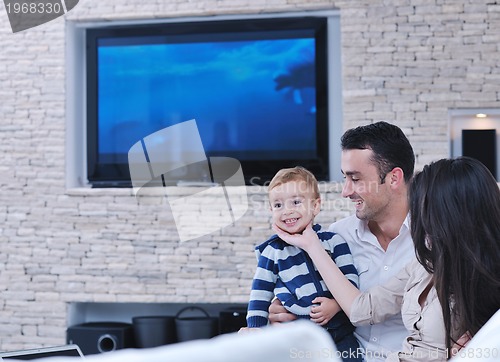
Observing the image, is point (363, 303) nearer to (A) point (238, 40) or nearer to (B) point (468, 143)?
(B) point (468, 143)

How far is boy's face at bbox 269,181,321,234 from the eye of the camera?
2158 millimetres

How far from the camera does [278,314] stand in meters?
2.08

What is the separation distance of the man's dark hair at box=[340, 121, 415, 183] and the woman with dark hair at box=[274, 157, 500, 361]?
619 millimetres

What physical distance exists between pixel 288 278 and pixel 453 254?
2.21 ft

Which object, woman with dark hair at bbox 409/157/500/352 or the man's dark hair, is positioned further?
the man's dark hair

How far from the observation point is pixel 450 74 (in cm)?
416

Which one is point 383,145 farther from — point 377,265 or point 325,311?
point 325,311

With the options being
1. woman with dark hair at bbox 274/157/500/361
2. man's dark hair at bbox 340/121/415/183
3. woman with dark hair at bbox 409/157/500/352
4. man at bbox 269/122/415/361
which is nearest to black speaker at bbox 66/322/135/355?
man at bbox 269/122/415/361

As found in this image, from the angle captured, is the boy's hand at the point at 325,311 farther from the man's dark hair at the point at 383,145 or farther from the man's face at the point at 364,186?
the man's dark hair at the point at 383,145

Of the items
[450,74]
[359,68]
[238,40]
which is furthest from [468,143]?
[238,40]
